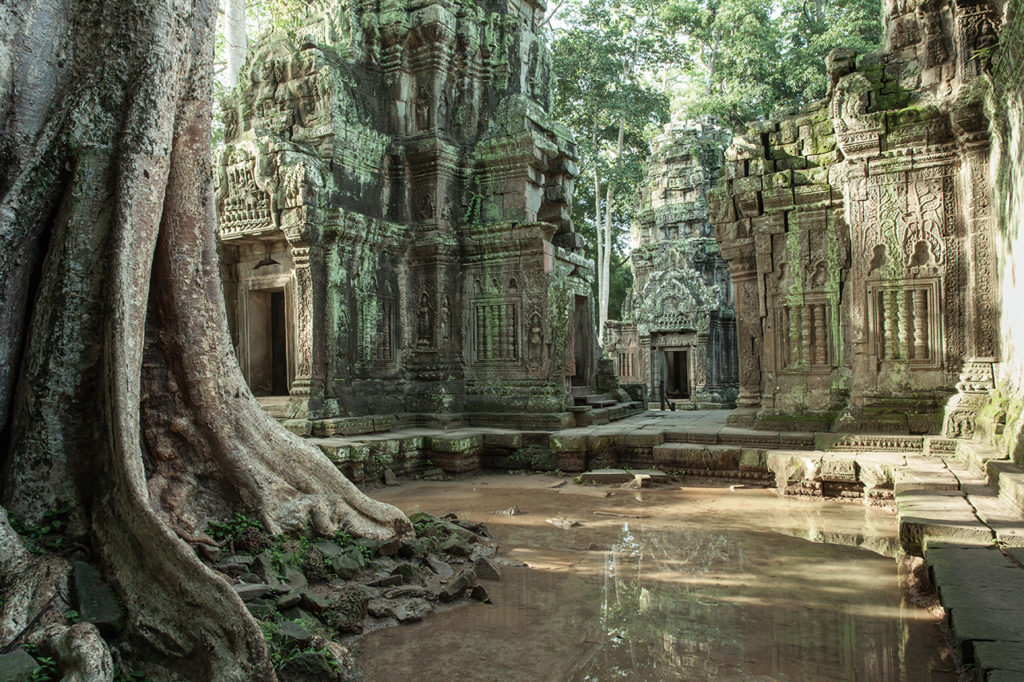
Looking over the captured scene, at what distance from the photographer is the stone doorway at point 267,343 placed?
30.3 feet

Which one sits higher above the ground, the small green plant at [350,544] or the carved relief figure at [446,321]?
the carved relief figure at [446,321]

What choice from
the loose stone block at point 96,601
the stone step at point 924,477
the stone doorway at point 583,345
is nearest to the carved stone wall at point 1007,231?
the stone step at point 924,477

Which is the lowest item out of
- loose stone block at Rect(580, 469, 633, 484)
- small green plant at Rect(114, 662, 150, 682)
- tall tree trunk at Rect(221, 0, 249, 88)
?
loose stone block at Rect(580, 469, 633, 484)

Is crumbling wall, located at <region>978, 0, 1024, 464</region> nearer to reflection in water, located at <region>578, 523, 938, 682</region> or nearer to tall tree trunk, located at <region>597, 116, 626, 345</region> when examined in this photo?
reflection in water, located at <region>578, 523, 938, 682</region>

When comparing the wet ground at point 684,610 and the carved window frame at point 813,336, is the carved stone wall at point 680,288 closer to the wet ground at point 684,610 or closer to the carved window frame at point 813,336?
the carved window frame at point 813,336

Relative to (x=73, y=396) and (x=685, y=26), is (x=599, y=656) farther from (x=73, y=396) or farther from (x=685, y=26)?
(x=685, y=26)

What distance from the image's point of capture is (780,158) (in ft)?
26.4

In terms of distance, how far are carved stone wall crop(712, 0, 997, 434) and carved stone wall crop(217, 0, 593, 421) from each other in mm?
2856

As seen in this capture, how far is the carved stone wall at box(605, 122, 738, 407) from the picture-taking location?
723 inches

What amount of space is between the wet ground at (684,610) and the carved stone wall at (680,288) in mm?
12450

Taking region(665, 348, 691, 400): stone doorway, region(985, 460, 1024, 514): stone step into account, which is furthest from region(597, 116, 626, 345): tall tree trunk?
region(985, 460, 1024, 514): stone step

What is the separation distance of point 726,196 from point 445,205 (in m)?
3.74

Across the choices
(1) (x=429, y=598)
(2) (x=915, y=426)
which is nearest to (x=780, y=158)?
(2) (x=915, y=426)

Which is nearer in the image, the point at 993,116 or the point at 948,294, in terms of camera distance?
the point at 993,116
